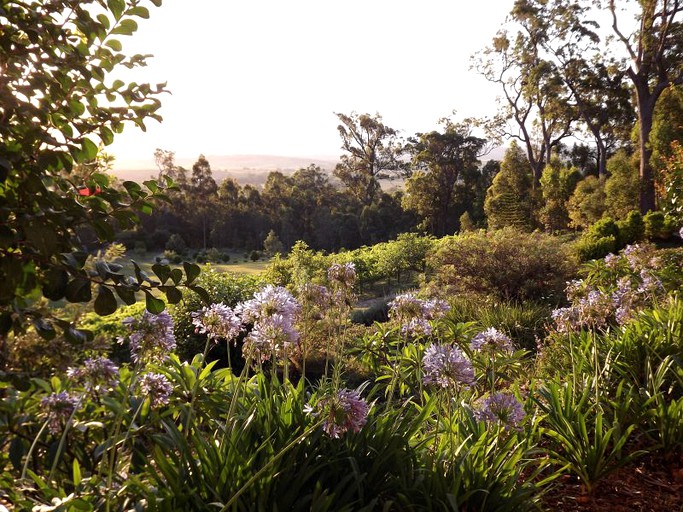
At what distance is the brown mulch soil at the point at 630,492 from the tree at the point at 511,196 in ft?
75.6

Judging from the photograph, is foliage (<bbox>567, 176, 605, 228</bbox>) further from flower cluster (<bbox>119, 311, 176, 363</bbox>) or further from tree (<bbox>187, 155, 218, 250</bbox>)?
tree (<bbox>187, 155, 218, 250</bbox>)

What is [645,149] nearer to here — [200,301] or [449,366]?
[200,301]

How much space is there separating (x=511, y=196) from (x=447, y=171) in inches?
305

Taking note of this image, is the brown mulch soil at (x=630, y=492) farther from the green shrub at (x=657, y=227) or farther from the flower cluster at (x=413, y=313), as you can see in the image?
the green shrub at (x=657, y=227)

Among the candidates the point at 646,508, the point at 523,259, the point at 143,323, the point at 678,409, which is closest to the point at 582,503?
the point at 646,508

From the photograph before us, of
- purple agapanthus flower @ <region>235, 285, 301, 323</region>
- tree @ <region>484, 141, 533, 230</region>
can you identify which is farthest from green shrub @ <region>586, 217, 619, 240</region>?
purple agapanthus flower @ <region>235, 285, 301, 323</region>

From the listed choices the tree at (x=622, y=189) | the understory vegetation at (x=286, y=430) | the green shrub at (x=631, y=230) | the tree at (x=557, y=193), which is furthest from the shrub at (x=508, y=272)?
the tree at (x=557, y=193)

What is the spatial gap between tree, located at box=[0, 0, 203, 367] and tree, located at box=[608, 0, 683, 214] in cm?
2135

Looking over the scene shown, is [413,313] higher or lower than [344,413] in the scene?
higher

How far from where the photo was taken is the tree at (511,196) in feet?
83.9

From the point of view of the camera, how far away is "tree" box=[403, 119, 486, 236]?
32.4 m

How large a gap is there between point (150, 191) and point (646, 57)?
24.8 meters

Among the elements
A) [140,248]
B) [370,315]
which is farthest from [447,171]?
[370,315]

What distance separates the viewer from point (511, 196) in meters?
26.1
